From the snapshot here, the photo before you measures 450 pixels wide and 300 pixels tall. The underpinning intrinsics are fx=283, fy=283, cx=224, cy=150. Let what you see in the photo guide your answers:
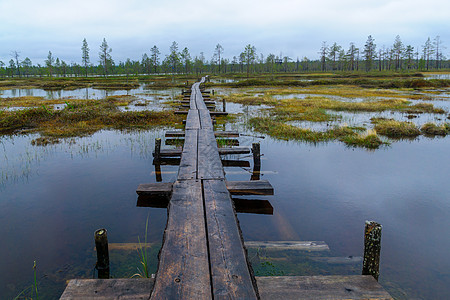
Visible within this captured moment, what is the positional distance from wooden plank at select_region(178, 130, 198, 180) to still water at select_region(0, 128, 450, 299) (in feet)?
3.93

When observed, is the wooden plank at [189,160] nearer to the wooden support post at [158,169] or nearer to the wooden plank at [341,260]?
the wooden support post at [158,169]

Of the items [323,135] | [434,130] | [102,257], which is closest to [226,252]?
[102,257]

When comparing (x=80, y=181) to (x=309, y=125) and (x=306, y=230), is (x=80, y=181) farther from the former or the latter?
(x=309, y=125)

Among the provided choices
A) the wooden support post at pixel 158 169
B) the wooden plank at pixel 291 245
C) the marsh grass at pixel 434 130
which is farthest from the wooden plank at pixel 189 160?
the marsh grass at pixel 434 130

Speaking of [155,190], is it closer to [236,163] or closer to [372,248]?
[372,248]

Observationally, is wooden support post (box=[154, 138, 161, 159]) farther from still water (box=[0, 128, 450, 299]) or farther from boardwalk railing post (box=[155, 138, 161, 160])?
still water (box=[0, 128, 450, 299])

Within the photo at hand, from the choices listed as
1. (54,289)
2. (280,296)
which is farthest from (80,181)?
(280,296)

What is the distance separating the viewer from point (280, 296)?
10.2 feet

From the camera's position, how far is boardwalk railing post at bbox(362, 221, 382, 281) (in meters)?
3.46

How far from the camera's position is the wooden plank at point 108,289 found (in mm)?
3010

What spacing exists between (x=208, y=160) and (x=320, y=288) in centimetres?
400

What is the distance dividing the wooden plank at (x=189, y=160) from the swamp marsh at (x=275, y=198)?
46.8 inches

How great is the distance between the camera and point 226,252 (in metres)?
3.25

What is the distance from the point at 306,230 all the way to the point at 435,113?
1911 centimetres
